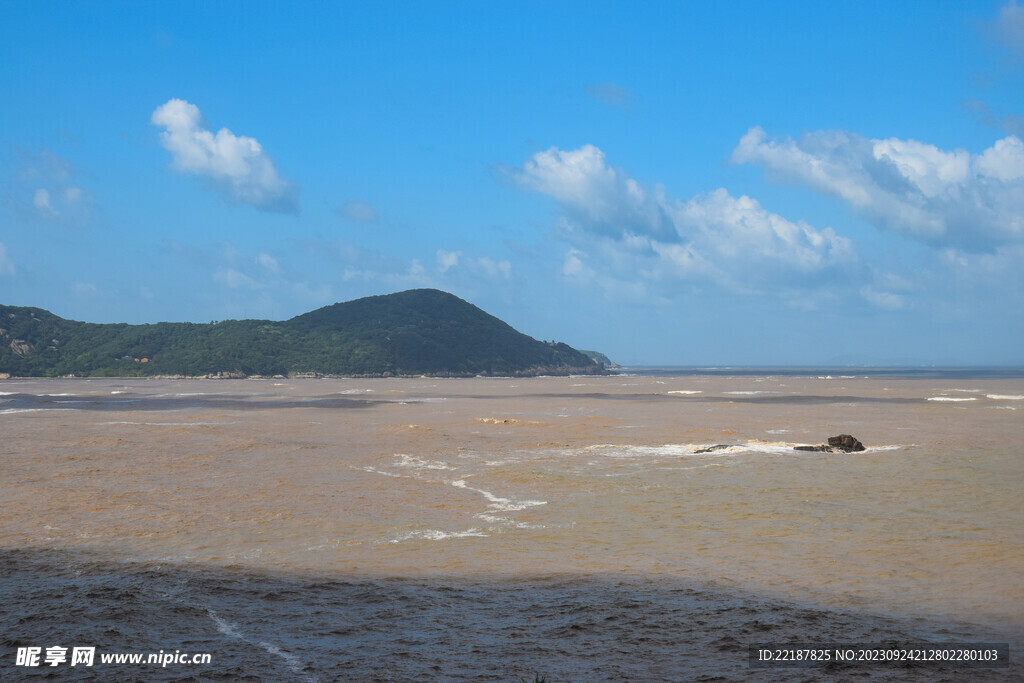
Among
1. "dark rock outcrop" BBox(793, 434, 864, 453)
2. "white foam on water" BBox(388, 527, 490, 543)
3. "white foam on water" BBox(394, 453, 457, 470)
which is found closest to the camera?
"white foam on water" BBox(388, 527, 490, 543)

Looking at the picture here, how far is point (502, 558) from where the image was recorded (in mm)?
12734

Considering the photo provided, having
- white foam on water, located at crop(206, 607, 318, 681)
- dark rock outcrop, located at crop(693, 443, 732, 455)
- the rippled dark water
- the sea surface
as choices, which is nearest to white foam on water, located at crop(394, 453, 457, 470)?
Result: the sea surface

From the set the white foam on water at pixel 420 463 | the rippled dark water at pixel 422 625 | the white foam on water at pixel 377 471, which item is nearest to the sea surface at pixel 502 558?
the rippled dark water at pixel 422 625

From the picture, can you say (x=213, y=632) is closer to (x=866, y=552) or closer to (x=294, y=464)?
(x=866, y=552)

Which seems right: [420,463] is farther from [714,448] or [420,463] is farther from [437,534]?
[714,448]

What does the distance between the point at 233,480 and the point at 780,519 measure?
1457cm

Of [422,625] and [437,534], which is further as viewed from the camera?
[437,534]

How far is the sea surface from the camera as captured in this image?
336 inches

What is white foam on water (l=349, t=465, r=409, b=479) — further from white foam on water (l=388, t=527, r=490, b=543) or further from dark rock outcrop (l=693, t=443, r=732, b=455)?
dark rock outcrop (l=693, t=443, r=732, b=455)

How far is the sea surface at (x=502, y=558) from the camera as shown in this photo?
853 centimetres

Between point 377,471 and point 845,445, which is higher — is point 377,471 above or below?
below

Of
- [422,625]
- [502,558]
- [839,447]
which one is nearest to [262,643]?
[422,625]

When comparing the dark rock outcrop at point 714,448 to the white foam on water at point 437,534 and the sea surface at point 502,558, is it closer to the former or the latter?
the sea surface at point 502,558

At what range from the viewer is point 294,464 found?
24.6 metres
